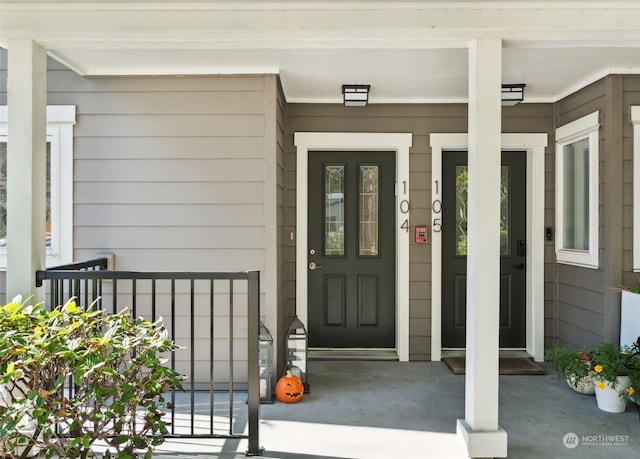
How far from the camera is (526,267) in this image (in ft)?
14.6

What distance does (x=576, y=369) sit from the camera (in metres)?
3.36

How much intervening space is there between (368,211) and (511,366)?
1792 mm

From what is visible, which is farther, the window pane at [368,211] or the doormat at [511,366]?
the window pane at [368,211]

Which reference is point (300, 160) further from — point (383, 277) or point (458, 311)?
point (458, 311)

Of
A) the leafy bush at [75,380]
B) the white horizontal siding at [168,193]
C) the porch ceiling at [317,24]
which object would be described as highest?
the porch ceiling at [317,24]

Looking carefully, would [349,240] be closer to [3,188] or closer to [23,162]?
[23,162]

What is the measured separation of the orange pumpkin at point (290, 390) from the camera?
11.0ft

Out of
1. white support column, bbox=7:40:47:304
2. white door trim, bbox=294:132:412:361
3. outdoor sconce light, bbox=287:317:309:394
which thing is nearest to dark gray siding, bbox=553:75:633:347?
white door trim, bbox=294:132:412:361

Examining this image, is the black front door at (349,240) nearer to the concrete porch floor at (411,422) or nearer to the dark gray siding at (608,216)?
the concrete porch floor at (411,422)

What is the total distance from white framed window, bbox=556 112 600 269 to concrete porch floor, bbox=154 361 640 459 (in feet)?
3.46

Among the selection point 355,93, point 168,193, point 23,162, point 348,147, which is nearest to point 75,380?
point 23,162

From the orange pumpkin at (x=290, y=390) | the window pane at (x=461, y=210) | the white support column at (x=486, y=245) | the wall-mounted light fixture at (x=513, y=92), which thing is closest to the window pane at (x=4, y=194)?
the orange pumpkin at (x=290, y=390)

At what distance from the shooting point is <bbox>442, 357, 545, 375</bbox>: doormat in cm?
397

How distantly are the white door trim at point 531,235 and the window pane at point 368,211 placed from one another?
513 mm
